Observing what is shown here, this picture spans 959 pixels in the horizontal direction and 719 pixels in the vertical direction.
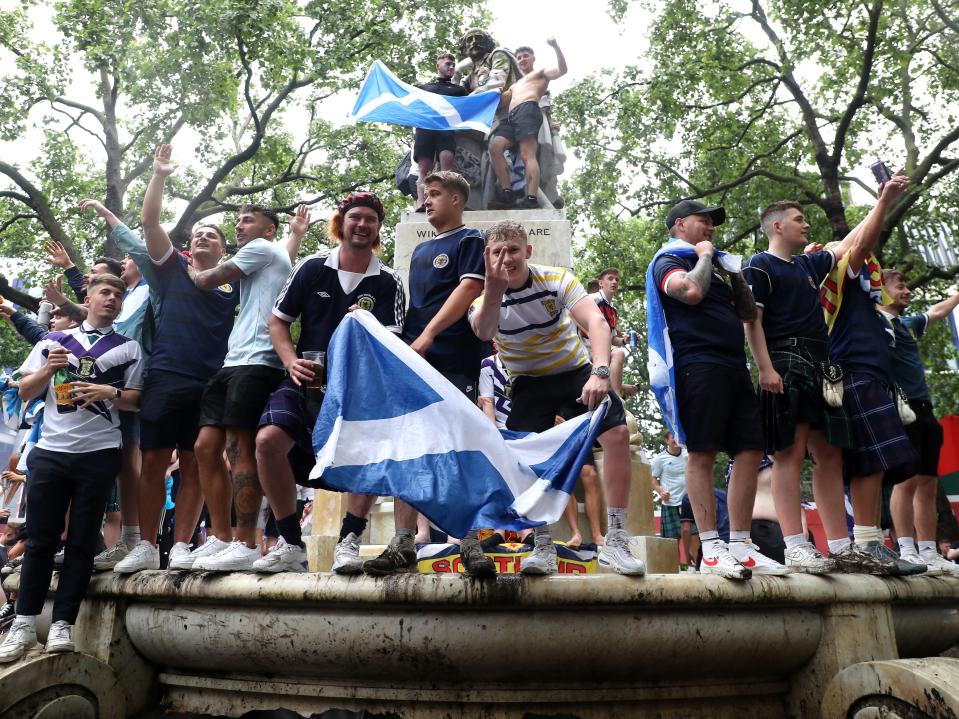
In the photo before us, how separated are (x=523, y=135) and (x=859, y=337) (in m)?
4.90

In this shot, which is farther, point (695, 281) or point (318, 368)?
point (695, 281)

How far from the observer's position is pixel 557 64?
866cm

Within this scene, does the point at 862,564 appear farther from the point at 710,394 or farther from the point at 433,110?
the point at 433,110

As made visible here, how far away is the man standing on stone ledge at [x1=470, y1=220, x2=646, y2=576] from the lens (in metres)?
3.82

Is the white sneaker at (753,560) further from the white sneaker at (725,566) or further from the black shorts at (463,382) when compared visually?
the black shorts at (463,382)

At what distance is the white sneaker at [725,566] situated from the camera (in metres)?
3.44

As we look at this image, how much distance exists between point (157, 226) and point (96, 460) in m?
1.47

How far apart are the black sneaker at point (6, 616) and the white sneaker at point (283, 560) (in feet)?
→ 5.10

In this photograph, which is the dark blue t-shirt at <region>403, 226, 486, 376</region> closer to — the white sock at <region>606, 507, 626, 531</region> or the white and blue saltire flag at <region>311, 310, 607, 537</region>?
the white and blue saltire flag at <region>311, 310, 607, 537</region>

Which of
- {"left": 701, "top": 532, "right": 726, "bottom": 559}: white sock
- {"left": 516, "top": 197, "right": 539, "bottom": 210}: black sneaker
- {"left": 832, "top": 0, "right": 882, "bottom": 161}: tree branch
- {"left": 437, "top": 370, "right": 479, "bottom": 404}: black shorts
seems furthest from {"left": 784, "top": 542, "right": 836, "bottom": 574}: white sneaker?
{"left": 832, "top": 0, "right": 882, "bottom": 161}: tree branch

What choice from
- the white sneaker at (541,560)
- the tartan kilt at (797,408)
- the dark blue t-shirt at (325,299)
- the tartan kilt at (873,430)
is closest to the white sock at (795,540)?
the tartan kilt at (797,408)

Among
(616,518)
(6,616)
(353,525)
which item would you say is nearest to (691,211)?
(616,518)

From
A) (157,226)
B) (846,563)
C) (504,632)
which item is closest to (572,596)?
(504,632)

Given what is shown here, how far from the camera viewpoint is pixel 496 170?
8.97 metres
